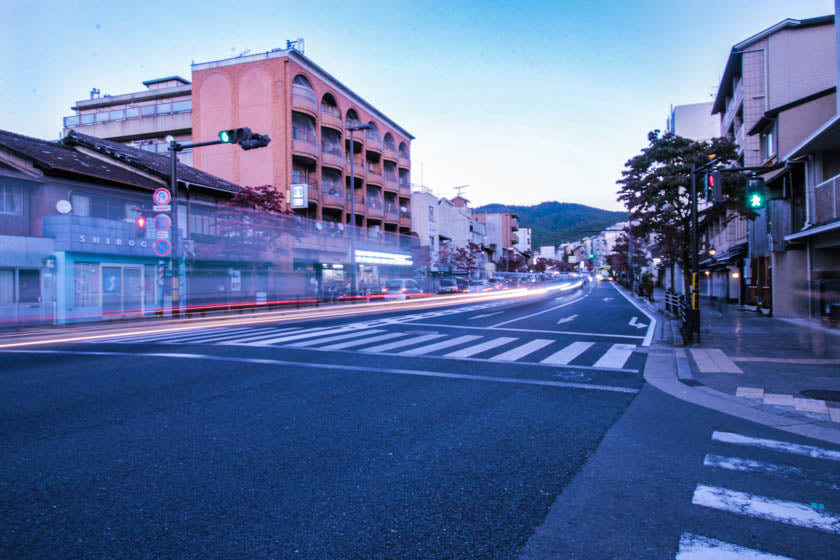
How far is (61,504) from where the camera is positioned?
352 cm

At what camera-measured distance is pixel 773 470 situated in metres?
4.32

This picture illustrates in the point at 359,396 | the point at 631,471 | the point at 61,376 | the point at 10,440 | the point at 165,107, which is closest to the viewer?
the point at 631,471

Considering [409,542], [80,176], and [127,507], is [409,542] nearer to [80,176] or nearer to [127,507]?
[127,507]

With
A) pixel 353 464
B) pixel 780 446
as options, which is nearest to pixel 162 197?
pixel 353 464

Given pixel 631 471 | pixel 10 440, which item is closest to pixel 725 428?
pixel 631 471

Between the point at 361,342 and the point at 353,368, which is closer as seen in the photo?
the point at 353,368

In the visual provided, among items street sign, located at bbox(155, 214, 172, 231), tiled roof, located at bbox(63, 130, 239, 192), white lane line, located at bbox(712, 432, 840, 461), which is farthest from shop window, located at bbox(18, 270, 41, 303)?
white lane line, located at bbox(712, 432, 840, 461)

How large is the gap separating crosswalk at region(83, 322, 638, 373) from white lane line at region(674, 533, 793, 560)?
6.44m

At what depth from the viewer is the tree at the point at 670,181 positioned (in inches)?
803

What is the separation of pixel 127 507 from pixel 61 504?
1.61 ft

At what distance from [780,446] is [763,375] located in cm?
424

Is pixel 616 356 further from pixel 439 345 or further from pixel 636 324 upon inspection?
pixel 636 324

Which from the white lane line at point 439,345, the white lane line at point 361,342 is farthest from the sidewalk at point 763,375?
the white lane line at point 361,342

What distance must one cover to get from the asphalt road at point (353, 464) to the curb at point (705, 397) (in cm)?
41
